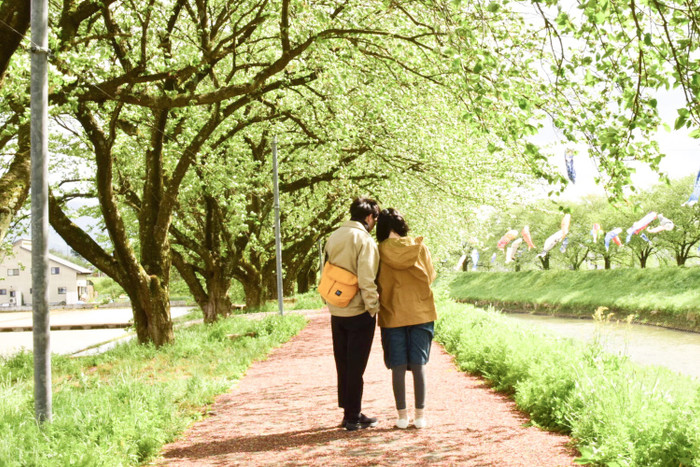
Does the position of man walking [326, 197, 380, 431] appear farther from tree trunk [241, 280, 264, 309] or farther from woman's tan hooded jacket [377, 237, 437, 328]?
tree trunk [241, 280, 264, 309]

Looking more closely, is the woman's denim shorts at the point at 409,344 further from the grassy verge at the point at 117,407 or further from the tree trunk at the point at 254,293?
the tree trunk at the point at 254,293

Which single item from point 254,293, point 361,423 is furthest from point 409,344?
point 254,293

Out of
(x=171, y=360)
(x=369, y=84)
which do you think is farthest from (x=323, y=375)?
(x=369, y=84)

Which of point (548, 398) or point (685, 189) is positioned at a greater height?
point (685, 189)

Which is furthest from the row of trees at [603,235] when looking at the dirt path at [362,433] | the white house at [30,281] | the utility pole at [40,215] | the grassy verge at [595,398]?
the white house at [30,281]

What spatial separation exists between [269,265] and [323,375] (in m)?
19.6

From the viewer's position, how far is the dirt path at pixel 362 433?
4.77 meters

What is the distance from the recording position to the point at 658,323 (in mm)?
31609

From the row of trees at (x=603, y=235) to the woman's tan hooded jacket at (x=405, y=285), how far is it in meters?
23.1

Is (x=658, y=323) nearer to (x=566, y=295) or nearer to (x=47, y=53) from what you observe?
(x=566, y=295)

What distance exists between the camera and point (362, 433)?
5484mm

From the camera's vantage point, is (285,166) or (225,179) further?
(285,166)

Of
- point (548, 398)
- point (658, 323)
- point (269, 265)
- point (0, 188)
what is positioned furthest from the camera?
point (658, 323)

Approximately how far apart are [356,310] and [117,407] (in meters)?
2.29
